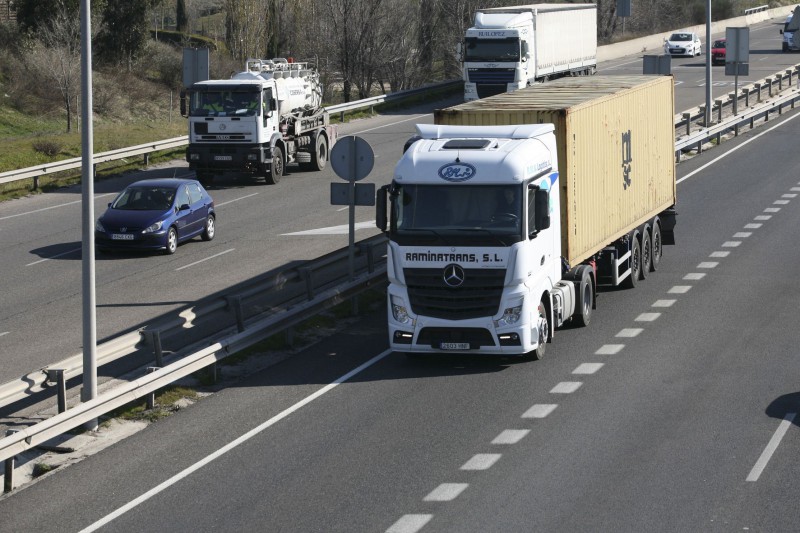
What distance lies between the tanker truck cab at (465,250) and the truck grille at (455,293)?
0.04 ft

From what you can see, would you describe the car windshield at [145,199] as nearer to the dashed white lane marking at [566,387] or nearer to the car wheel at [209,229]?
the car wheel at [209,229]

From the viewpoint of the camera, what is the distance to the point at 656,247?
81.5 feet

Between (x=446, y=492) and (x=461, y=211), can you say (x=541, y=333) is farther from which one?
(x=446, y=492)

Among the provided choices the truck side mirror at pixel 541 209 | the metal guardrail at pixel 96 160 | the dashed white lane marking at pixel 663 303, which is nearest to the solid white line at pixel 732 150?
the dashed white lane marking at pixel 663 303

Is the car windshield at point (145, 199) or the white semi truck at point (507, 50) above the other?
the white semi truck at point (507, 50)

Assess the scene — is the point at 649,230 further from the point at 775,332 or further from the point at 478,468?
the point at 478,468

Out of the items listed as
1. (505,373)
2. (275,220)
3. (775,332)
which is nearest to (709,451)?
(505,373)

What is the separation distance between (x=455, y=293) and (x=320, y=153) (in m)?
23.9

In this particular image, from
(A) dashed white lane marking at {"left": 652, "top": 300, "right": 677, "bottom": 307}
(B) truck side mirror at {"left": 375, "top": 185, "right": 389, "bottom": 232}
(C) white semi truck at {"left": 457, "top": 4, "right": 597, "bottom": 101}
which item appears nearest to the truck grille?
(B) truck side mirror at {"left": 375, "top": 185, "right": 389, "bottom": 232}

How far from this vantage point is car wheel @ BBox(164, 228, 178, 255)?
27431 mm

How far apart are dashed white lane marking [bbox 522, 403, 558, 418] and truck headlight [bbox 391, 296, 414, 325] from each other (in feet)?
8.37

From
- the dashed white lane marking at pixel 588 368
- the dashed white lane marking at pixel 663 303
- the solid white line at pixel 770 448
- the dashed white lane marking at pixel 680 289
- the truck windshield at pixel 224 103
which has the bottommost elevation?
the solid white line at pixel 770 448

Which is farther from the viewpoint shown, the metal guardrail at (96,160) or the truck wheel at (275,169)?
the truck wheel at (275,169)

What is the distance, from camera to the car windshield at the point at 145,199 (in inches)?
1100
